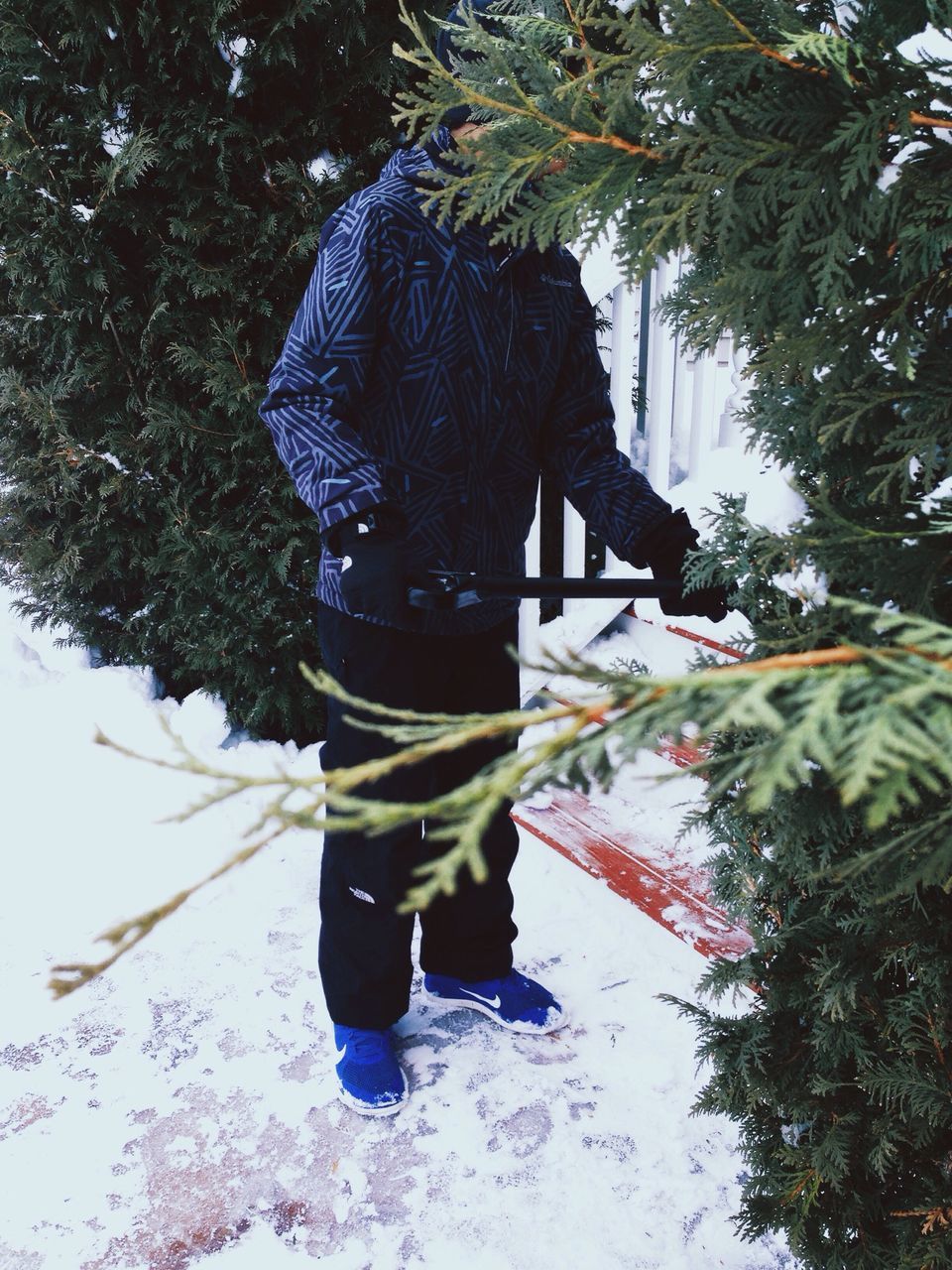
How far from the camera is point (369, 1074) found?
7.20ft

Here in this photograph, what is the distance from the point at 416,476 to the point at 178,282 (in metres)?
1.74

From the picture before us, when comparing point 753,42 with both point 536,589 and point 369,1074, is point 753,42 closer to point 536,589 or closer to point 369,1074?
point 536,589

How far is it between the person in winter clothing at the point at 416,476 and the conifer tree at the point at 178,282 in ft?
4.21

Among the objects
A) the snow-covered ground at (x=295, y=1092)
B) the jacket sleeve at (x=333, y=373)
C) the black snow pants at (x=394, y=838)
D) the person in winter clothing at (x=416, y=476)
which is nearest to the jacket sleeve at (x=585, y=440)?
the person in winter clothing at (x=416, y=476)

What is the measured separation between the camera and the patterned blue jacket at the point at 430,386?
75.5 inches

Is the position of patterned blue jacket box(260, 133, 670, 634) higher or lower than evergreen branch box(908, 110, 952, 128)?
lower

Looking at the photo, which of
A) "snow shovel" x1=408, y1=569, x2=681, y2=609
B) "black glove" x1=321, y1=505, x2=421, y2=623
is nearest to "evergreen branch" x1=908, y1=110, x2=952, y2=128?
"snow shovel" x1=408, y1=569, x2=681, y2=609

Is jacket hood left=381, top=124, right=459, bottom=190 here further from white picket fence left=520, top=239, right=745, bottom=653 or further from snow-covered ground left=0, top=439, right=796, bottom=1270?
white picket fence left=520, top=239, right=745, bottom=653

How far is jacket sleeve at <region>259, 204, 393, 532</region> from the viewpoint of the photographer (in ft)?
6.15

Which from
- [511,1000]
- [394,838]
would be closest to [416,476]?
[394,838]

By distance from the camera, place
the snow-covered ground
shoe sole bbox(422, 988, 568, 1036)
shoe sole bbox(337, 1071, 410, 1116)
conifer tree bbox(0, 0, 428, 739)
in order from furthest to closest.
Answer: conifer tree bbox(0, 0, 428, 739), shoe sole bbox(422, 988, 568, 1036), shoe sole bbox(337, 1071, 410, 1116), the snow-covered ground

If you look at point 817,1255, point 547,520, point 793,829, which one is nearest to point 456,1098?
point 817,1255

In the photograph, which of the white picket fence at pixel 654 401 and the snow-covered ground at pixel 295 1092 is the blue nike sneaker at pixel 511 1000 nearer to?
the snow-covered ground at pixel 295 1092

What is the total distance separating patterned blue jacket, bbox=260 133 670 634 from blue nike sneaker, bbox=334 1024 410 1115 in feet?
3.18
